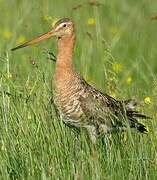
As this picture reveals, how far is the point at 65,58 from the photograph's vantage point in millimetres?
7027

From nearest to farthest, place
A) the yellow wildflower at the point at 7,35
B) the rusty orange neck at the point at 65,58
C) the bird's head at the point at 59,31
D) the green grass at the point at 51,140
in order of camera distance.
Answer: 1. the green grass at the point at 51,140
2. the rusty orange neck at the point at 65,58
3. the bird's head at the point at 59,31
4. the yellow wildflower at the point at 7,35

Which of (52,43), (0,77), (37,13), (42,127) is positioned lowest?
(42,127)

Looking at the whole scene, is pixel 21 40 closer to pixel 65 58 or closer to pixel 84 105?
pixel 65 58

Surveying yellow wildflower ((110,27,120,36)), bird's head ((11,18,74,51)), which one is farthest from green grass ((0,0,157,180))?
yellow wildflower ((110,27,120,36))

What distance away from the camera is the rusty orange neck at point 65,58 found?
270 inches

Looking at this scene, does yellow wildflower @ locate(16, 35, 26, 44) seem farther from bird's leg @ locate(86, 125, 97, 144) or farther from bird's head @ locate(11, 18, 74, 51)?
bird's leg @ locate(86, 125, 97, 144)

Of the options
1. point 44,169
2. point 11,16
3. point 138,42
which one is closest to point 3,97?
point 44,169

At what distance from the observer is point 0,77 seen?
6.46 meters

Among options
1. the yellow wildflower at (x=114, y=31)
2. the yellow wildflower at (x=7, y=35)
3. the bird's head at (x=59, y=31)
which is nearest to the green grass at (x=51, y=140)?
the bird's head at (x=59, y=31)

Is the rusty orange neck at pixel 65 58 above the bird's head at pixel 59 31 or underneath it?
underneath

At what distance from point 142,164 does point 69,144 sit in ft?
1.93

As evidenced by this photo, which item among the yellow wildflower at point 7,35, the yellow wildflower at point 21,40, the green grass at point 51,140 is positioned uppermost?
the yellow wildflower at point 7,35

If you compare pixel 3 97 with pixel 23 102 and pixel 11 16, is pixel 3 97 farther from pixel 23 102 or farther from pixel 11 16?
pixel 11 16

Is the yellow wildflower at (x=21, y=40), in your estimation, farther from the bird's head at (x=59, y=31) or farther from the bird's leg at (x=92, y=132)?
the bird's leg at (x=92, y=132)
